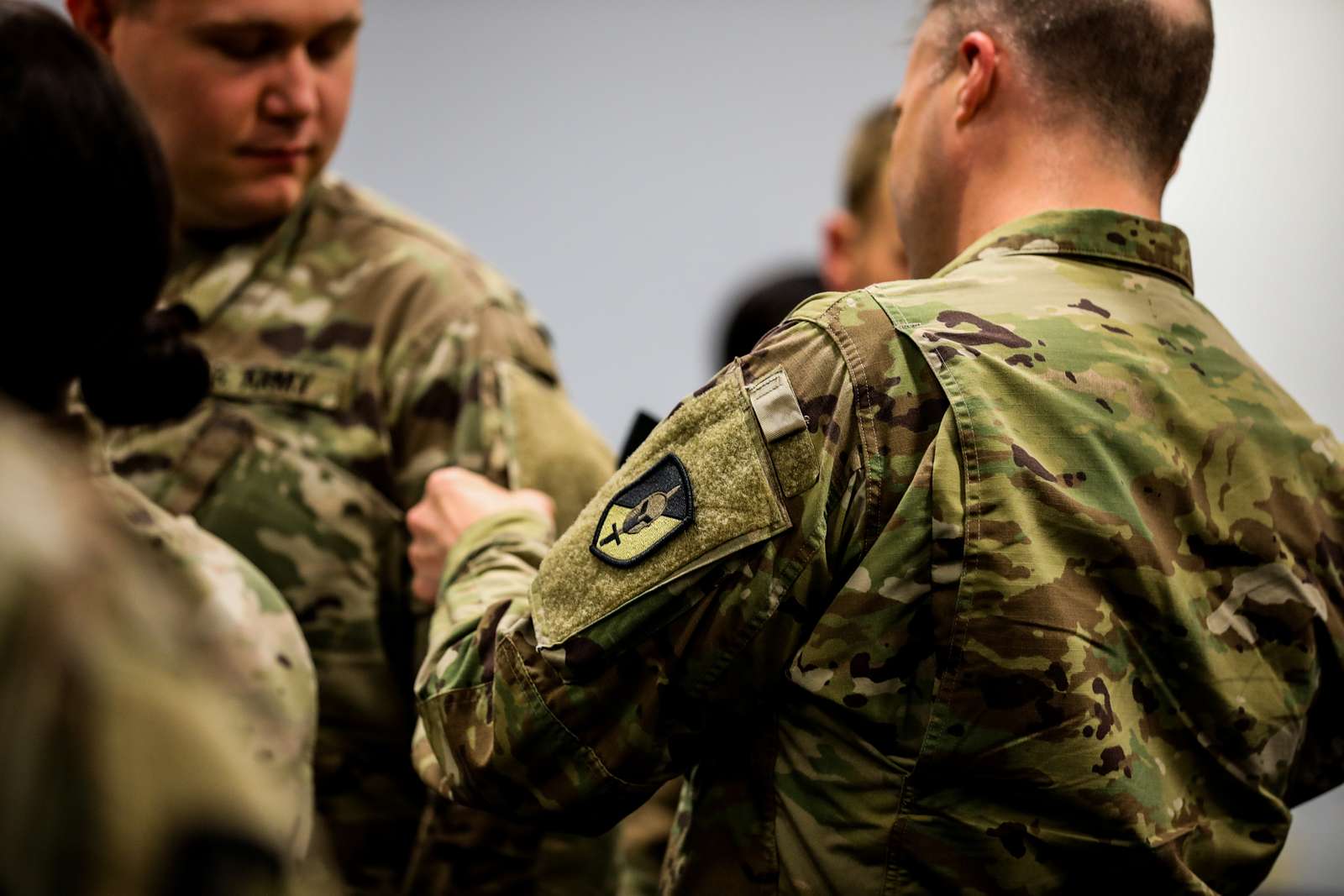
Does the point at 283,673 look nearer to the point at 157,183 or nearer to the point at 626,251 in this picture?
the point at 157,183

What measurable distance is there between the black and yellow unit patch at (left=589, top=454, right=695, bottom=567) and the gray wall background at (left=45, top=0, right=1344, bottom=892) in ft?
8.59

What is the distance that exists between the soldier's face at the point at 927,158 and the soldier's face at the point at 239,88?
0.63 m

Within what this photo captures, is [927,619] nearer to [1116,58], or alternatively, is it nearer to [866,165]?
[1116,58]

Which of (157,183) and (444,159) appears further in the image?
(444,159)

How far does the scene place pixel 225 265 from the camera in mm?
1564

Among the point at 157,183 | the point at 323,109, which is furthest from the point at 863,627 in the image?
the point at 323,109

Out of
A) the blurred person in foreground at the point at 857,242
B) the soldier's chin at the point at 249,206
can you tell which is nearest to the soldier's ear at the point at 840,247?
the blurred person in foreground at the point at 857,242

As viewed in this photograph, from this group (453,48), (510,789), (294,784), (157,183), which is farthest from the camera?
(453,48)

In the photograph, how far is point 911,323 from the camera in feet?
3.19

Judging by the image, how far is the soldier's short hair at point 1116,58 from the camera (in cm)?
113

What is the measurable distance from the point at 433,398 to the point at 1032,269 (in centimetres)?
67

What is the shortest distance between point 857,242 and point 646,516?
1.42m

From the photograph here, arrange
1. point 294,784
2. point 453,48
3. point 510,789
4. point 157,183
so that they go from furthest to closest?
point 453,48 → point 510,789 → point 294,784 → point 157,183

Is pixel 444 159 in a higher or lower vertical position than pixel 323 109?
lower
